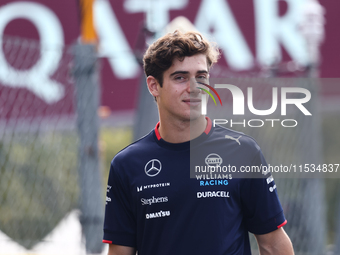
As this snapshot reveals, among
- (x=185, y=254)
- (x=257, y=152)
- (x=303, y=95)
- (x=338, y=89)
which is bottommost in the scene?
(x=185, y=254)

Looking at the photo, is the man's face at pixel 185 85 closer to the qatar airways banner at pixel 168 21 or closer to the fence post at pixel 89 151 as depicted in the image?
the fence post at pixel 89 151

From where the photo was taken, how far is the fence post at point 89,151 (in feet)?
11.3

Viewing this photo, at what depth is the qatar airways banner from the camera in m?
8.99

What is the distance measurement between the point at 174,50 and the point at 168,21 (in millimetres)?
7171

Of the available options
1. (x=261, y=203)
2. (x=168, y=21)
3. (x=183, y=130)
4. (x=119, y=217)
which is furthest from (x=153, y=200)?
(x=168, y=21)

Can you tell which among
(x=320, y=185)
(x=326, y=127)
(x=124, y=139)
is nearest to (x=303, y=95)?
(x=320, y=185)

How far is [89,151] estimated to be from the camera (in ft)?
11.4

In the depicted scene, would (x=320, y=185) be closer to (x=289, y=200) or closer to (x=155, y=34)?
(x=289, y=200)

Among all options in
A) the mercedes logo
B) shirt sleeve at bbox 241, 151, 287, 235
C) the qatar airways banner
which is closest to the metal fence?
the mercedes logo

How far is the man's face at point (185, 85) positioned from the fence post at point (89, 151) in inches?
42.7

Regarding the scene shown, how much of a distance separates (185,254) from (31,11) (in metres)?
7.68

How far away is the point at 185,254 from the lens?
2.40 metres

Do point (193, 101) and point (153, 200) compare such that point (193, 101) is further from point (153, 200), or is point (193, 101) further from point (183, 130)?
point (153, 200)

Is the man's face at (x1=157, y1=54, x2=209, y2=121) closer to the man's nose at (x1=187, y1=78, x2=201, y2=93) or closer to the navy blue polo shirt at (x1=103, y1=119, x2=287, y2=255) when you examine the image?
the man's nose at (x1=187, y1=78, x2=201, y2=93)
